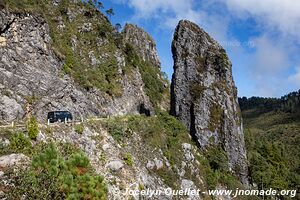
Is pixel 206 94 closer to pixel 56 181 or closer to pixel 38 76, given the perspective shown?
pixel 38 76

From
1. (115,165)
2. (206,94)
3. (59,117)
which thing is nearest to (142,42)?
(206,94)

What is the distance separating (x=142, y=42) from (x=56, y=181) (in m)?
120

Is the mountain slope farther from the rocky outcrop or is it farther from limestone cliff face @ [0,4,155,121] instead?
the rocky outcrop

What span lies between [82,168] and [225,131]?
48.5 m

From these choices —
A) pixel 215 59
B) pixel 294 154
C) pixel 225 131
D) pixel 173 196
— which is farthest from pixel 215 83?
pixel 294 154

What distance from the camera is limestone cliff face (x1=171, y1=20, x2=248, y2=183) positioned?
71.9 m

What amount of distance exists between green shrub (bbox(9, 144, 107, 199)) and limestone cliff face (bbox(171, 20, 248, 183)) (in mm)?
45097

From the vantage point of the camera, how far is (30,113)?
1805 inches

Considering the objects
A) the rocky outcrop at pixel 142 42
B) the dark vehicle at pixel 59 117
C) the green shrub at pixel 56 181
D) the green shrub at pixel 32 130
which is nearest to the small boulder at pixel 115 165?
the dark vehicle at pixel 59 117

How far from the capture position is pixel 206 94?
2864 inches

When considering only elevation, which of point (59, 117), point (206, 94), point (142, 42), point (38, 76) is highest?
point (142, 42)

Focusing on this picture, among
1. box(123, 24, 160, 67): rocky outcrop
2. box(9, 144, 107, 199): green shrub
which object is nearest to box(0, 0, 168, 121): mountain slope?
box(9, 144, 107, 199): green shrub

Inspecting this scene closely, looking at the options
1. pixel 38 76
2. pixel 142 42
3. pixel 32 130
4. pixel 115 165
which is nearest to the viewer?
pixel 32 130

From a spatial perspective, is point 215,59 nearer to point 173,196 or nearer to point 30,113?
point 173,196
